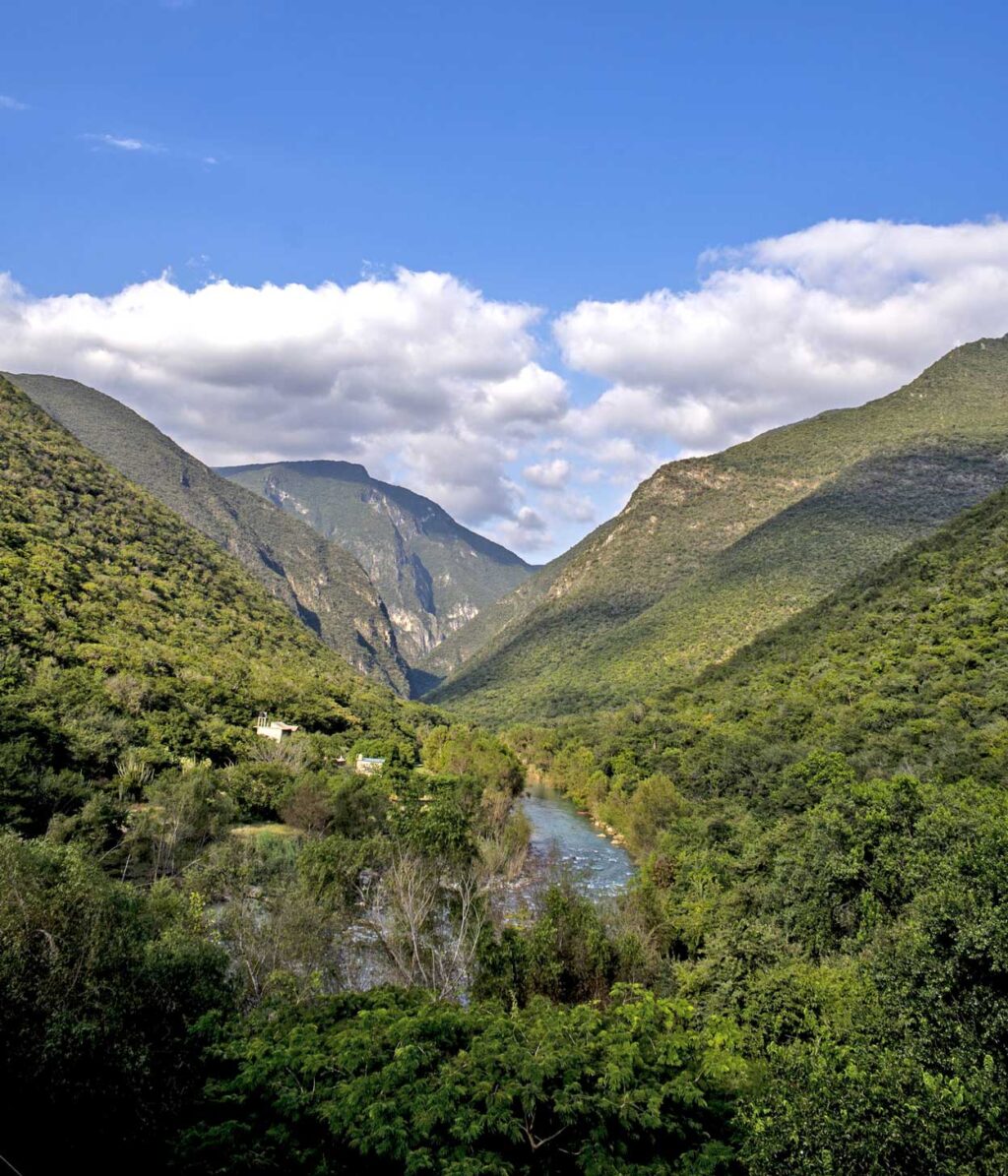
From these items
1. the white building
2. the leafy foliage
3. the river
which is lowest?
the river

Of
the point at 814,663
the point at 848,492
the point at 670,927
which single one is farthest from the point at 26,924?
the point at 848,492

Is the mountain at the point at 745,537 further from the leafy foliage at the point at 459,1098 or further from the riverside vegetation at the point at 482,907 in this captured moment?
the leafy foliage at the point at 459,1098

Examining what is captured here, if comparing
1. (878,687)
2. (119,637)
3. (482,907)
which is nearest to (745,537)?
(878,687)

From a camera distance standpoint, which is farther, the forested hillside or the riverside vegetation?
the riverside vegetation

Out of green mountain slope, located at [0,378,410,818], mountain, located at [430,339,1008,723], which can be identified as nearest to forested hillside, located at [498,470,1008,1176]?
green mountain slope, located at [0,378,410,818]

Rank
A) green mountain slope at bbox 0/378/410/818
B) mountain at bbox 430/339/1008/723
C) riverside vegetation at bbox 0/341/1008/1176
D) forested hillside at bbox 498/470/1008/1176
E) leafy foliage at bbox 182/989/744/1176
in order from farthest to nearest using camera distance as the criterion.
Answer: mountain at bbox 430/339/1008/723, green mountain slope at bbox 0/378/410/818, riverside vegetation at bbox 0/341/1008/1176, leafy foliage at bbox 182/989/744/1176, forested hillside at bbox 498/470/1008/1176

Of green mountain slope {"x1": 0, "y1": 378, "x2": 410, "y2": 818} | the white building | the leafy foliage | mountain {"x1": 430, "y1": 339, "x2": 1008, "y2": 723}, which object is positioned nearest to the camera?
the leafy foliage

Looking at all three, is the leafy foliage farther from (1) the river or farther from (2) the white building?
(2) the white building
